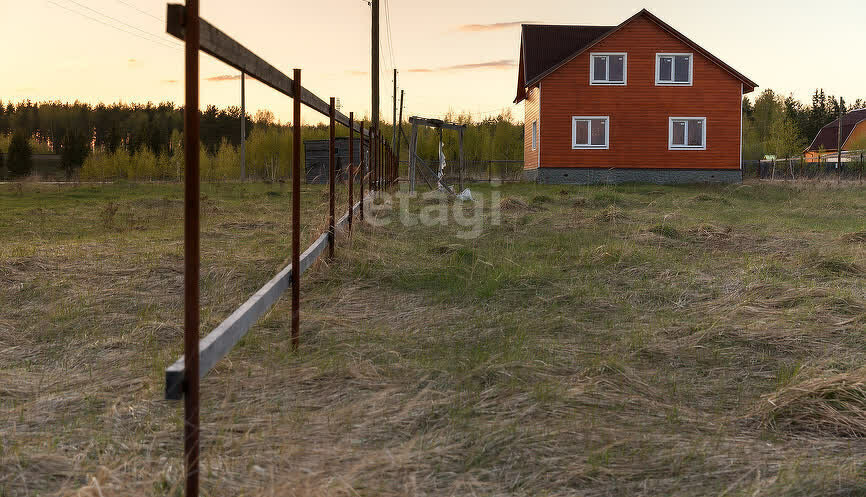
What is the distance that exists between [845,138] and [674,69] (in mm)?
53348

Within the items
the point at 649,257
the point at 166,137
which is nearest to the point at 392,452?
the point at 649,257

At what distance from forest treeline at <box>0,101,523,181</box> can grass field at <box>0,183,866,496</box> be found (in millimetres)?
28538

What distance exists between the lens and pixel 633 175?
29.3 m

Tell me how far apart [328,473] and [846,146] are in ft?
266

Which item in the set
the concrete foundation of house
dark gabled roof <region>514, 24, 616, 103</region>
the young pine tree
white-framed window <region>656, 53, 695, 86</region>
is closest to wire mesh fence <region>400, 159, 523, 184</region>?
the concrete foundation of house

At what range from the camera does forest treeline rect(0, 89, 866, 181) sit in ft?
182

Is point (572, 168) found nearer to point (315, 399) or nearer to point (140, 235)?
point (140, 235)

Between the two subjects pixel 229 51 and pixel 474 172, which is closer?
pixel 229 51

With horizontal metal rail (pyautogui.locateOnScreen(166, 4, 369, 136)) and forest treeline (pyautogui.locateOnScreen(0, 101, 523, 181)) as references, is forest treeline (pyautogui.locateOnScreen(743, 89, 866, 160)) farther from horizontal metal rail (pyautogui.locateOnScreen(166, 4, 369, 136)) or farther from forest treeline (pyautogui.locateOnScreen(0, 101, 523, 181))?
horizontal metal rail (pyautogui.locateOnScreen(166, 4, 369, 136))

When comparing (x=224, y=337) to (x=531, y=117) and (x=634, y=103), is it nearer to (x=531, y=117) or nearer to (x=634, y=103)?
(x=634, y=103)

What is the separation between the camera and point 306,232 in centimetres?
908

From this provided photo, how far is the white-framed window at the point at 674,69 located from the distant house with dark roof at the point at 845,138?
4454 centimetres

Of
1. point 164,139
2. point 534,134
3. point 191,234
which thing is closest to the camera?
point 191,234

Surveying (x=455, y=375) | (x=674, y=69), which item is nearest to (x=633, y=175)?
(x=674, y=69)
